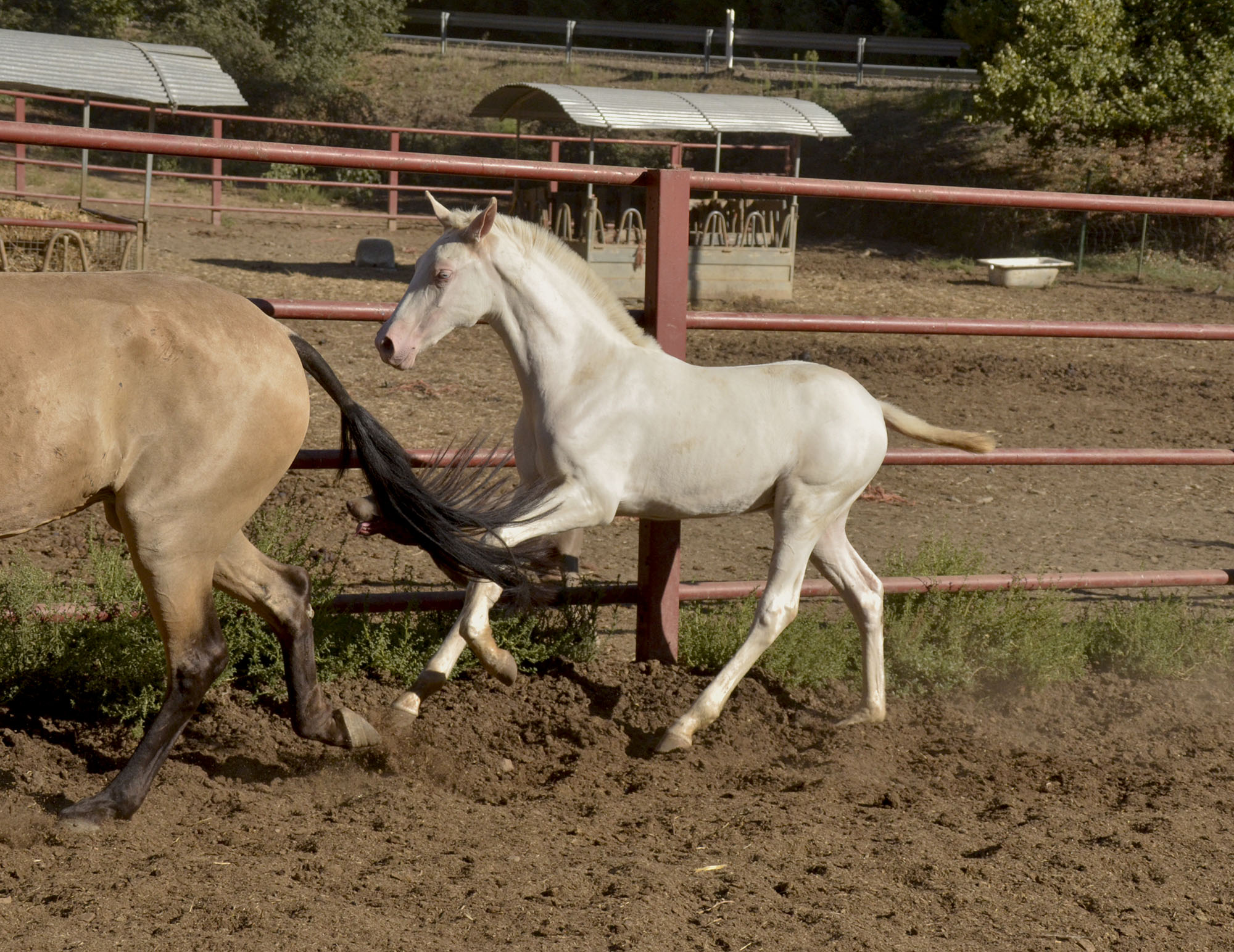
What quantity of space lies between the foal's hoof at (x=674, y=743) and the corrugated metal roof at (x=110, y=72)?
1369cm

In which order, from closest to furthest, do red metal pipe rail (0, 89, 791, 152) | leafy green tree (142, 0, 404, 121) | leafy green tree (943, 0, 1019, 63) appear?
red metal pipe rail (0, 89, 791, 152)
leafy green tree (943, 0, 1019, 63)
leafy green tree (142, 0, 404, 121)

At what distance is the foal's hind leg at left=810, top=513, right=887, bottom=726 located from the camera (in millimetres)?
3682

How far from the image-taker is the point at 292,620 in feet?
10.3

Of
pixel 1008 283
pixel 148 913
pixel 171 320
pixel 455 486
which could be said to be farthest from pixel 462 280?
pixel 1008 283

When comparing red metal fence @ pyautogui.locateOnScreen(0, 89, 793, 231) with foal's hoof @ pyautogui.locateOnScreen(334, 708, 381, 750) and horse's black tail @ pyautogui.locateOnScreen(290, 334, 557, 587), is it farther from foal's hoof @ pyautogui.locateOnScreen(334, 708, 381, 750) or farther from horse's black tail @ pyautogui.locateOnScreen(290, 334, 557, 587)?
foal's hoof @ pyautogui.locateOnScreen(334, 708, 381, 750)

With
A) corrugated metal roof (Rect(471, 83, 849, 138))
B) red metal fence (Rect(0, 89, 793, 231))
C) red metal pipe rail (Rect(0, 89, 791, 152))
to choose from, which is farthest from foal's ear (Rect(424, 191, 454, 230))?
corrugated metal roof (Rect(471, 83, 849, 138))

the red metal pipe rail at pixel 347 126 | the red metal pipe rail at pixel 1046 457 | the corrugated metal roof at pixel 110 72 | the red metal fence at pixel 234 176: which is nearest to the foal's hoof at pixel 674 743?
the red metal pipe rail at pixel 1046 457

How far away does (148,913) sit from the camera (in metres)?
2.34

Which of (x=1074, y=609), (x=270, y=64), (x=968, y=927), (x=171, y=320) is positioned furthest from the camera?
(x=270, y=64)

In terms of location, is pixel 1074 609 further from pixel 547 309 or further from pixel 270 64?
pixel 270 64

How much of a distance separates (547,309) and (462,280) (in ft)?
0.85

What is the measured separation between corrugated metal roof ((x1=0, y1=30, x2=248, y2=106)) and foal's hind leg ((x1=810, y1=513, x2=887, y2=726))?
13373 mm

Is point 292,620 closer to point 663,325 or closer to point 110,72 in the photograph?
point 663,325

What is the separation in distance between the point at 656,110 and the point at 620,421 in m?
14.0
